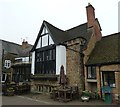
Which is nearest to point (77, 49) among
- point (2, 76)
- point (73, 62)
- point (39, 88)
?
point (73, 62)

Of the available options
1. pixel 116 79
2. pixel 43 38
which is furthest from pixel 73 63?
pixel 43 38

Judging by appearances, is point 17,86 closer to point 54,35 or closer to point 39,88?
point 39,88

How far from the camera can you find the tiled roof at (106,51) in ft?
56.2

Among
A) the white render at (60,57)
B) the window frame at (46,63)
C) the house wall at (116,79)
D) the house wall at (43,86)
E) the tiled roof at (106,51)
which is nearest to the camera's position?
the house wall at (116,79)

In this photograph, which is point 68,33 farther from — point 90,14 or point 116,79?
point 116,79

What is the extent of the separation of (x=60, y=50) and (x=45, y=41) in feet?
11.9

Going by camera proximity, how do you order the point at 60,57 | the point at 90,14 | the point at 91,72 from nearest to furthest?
the point at 91,72
the point at 60,57
the point at 90,14

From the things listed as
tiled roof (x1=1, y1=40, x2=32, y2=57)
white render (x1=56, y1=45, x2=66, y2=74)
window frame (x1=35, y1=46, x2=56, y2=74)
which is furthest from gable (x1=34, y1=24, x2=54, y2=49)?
tiled roof (x1=1, y1=40, x2=32, y2=57)

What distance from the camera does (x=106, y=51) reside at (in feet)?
62.5

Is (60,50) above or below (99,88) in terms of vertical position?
above

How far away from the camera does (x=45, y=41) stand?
77.7 ft

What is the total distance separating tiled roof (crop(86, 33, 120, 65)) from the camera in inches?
675

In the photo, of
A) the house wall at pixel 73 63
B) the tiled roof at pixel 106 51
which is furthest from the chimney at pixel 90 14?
the house wall at pixel 73 63

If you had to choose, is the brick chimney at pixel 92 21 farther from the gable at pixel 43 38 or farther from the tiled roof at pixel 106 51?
the gable at pixel 43 38
